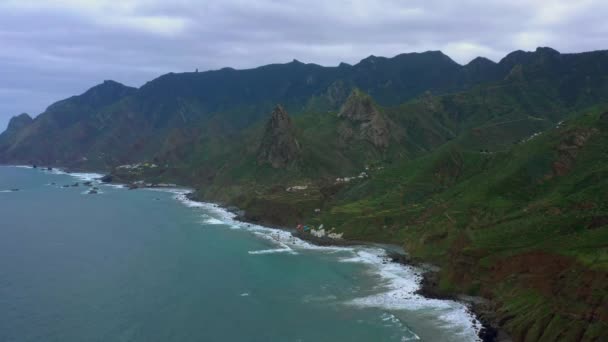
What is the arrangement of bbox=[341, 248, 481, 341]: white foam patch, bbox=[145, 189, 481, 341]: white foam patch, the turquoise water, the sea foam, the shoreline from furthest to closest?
the sea foam < bbox=[145, 189, 481, 341]: white foam patch < bbox=[341, 248, 481, 341]: white foam patch < the turquoise water < the shoreline

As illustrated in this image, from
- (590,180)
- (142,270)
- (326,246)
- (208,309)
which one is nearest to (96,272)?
(142,270)

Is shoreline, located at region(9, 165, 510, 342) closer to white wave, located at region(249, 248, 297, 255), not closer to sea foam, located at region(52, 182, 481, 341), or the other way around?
sea foam, located at region(52, 182, 481, 341)

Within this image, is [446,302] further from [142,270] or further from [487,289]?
[142,270]

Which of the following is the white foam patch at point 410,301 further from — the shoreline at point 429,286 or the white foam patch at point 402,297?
the shoreline at point 429,286

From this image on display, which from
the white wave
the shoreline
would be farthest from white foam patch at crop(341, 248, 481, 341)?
the white wave

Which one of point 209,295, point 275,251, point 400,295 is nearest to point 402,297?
point 400,295
